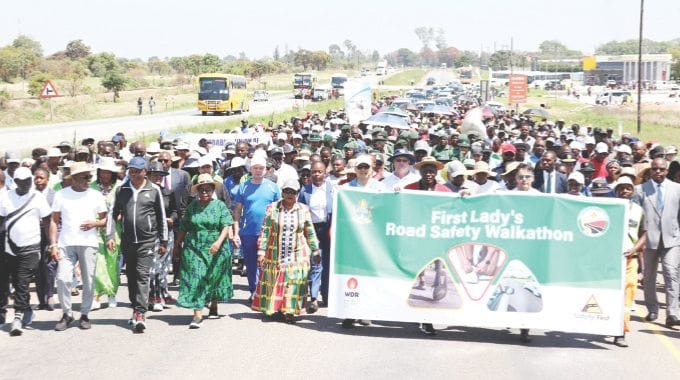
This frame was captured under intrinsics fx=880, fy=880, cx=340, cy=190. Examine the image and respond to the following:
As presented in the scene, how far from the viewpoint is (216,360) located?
7.75m

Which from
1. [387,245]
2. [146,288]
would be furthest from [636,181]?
[146,288]

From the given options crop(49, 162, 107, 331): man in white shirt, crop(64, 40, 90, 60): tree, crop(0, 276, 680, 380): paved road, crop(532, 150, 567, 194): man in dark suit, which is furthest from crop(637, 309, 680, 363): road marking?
crop(64, 40, 90, 60): tree

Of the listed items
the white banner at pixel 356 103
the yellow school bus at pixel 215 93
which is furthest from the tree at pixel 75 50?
the white banner at pixel 356 103

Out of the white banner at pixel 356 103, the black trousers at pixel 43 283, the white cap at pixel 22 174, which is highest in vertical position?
the white banner at pixel 356 103

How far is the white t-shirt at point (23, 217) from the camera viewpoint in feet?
29.6

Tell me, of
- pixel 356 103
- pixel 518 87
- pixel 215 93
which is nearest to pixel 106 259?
pixel 356 103

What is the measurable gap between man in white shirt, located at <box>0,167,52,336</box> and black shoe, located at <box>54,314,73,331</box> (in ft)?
1.22

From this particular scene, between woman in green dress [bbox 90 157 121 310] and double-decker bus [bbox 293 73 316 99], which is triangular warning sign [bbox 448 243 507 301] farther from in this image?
double-decker bus [bbox 293 73 316 99]

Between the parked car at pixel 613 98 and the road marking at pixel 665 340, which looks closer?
the road marking at pixel 665 340

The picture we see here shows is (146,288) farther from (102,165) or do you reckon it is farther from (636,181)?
(636,181)

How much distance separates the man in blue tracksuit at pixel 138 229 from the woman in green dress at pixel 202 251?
0.35 metres

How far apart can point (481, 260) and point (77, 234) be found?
410cm

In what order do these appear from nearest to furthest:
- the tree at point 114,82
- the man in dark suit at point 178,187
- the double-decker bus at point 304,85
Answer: the man in dark suit at point 178,187, the tree at point 114,82, the double-decker bus at point 304,85

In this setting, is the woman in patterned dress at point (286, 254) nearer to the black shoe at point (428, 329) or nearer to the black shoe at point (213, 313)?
the black shoe at point (213, 313)
